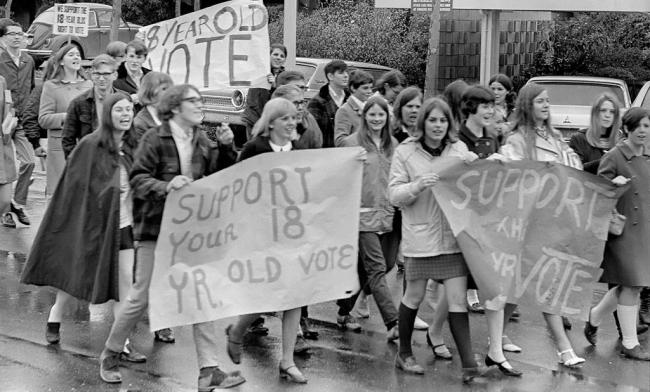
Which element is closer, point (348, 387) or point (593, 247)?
point (348, 387)

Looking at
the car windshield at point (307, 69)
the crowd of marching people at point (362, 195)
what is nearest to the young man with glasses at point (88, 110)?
the crowd of marching people at point (362, 195)

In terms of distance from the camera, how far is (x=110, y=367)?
7301mm

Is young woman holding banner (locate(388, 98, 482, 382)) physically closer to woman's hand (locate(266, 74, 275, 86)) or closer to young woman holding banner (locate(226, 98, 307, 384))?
young woman holding banner (locate(226, 98, 307, 384))

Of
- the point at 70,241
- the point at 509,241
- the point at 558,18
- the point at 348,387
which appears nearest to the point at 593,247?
the point at 509,241

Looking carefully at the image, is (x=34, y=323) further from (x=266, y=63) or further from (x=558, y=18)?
(x=558, y=18)

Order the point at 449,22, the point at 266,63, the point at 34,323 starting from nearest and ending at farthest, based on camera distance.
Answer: the point at 34,323, the point at 266,63, the point at 449,22

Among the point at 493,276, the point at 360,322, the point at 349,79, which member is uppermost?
the point at 349,79

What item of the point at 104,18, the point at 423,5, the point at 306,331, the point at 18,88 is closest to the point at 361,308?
the point at 306,331

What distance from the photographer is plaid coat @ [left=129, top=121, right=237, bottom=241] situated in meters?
6.96

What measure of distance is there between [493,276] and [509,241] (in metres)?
0.26

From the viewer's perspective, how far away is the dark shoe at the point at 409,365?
24.9ft

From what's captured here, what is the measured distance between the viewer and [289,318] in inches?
292

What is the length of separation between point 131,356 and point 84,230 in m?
0.83

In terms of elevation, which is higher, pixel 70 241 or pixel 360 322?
pixel 70 241
